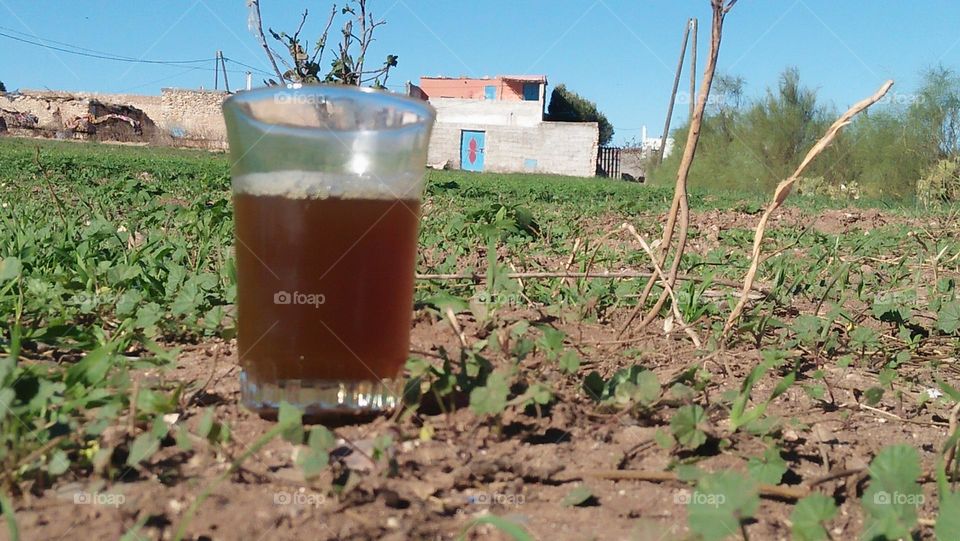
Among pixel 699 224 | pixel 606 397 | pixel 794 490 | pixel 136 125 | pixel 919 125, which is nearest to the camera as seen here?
pixel 794 490

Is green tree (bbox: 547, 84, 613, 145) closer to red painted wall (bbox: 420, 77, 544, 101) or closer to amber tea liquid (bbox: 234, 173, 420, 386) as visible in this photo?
red painted wall (bbox: 420, 77, 544, 101)

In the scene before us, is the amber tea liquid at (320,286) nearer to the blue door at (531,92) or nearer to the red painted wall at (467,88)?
the red painted wall at (467,88)

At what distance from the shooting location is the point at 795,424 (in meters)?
1.56

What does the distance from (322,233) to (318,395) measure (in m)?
0.26

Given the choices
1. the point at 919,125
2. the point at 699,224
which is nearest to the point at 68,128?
the point at 919,125

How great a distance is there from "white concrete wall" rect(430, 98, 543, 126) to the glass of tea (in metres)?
38.3

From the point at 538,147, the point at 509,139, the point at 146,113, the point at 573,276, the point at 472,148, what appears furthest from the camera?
the point at 146,113

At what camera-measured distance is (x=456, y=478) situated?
1.23m

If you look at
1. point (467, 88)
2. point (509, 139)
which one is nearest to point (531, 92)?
point (467, 88)

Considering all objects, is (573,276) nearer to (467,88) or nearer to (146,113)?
(146,113)

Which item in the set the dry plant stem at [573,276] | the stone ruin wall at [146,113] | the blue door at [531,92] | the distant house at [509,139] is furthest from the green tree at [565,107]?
the dry plant stem at [573,276]

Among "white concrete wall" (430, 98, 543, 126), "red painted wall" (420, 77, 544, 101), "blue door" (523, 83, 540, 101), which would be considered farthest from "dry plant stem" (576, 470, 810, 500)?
"blue door" (523, 83, 540, 101)

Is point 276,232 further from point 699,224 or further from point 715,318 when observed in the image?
point 699,224

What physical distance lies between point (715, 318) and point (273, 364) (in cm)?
163
